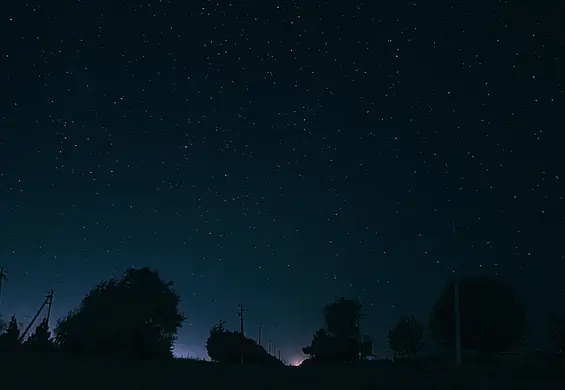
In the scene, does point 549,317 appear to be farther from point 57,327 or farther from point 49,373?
point 49,373

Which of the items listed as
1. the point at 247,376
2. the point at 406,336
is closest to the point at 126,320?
the point at 247,376

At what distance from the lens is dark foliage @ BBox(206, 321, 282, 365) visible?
8112 cm

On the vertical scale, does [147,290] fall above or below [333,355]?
above

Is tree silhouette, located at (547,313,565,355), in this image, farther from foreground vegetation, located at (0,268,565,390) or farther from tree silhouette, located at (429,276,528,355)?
tree silhouette, located at (429,276,528,355)

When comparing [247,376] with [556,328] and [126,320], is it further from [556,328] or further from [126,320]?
[556,328]

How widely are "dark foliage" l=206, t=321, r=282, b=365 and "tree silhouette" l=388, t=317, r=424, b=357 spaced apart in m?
26.7

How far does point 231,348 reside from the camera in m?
85.4

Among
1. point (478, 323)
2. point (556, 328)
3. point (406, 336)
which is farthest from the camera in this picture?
point (406, 336)

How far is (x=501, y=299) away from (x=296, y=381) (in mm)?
45338

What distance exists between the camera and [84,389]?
2505 centimetres

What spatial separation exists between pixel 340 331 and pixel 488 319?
27.5 m

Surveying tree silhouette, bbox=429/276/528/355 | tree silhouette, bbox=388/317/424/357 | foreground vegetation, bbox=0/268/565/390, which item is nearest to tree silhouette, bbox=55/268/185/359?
foreground vegetation, bbox=0/268/565/390

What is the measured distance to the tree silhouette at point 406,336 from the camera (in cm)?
10581

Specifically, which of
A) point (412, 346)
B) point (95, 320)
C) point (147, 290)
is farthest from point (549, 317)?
point (95, 320)
